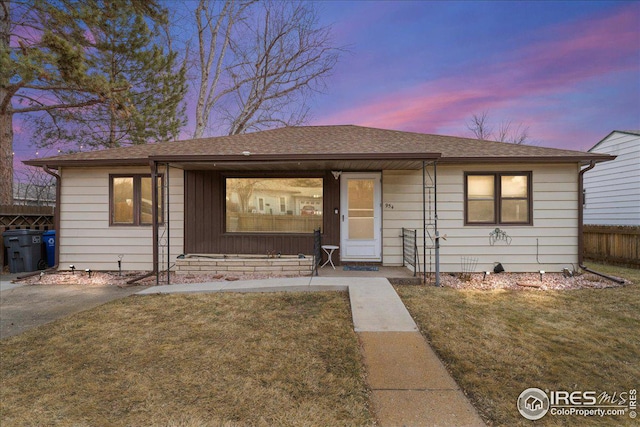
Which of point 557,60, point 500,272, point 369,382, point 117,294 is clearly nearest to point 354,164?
point 500,272

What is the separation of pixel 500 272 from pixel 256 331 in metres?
5.90

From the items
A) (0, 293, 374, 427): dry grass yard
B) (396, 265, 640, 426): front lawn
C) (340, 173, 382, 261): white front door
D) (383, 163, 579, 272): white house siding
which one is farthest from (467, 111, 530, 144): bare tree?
(0, 293, 374, 427): dry grass yard

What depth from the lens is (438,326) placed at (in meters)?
3.87

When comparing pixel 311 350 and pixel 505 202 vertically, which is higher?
pixel 505 202

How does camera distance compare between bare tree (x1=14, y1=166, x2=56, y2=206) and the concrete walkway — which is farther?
bare tree (x1=14, y1=166, x2=56, y2=206)

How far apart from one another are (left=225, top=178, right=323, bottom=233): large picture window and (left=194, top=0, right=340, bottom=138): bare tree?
30.1 feet

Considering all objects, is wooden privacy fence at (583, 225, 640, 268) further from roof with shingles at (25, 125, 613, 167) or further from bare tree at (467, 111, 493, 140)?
bare tree at (467, 111, 493, 140)

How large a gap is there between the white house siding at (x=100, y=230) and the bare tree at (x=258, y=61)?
835cm

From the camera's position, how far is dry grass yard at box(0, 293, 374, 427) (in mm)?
2207

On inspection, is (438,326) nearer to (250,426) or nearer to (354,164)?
(250,426)

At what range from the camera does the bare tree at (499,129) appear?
20438 millimetres

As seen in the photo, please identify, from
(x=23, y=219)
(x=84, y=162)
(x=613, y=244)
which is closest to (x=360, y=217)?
(x=84, y=162)

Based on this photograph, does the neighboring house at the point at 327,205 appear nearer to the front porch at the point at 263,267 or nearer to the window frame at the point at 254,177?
the window frame at the point at 254,177

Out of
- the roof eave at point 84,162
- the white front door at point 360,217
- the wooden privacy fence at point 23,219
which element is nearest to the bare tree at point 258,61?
the wooden privacy fence at point 23,219
